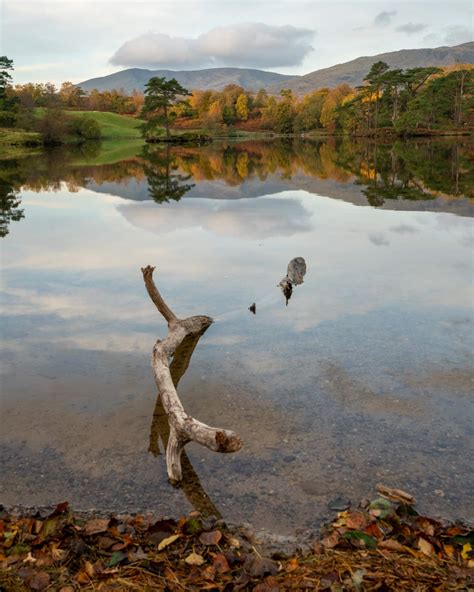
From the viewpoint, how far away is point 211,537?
4773mm

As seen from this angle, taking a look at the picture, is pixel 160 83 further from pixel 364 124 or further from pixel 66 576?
pixel 66 576

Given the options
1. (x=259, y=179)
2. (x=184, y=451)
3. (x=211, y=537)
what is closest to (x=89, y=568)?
(x=211, y=537)

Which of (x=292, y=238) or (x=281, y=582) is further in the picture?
(x=292, y=238)

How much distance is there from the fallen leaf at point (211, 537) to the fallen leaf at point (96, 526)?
2.96ft

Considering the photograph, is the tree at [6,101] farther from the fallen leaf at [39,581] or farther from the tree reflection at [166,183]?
the fallen leaf at [39,581]

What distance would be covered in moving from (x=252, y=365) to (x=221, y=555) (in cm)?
424

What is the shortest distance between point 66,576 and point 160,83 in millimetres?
100050

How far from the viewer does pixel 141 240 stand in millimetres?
18688

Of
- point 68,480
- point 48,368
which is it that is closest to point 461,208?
point 48,368

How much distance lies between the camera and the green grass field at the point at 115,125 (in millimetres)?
115369

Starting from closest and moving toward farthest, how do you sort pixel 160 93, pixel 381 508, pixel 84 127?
1. pixel 381 508
2. pixel 160 93
3. pixel 84 127

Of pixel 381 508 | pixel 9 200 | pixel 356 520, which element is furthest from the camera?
pixel 9 200

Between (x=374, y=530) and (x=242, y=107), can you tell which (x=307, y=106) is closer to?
(x=242, y=107)

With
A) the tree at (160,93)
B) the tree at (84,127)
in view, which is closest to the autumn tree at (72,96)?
the tree at (84,127)
